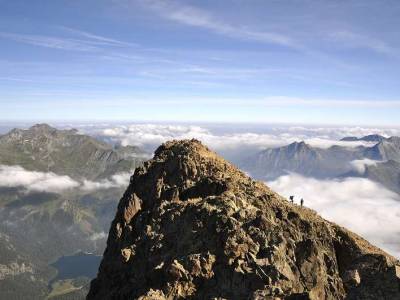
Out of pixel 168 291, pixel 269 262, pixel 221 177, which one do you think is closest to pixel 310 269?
pixel 269 262

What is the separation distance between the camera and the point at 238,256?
5631cm

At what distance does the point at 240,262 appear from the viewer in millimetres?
54812

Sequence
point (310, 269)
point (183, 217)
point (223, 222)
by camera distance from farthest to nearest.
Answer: point (183, 217), point (223, 222), point (310, 269)

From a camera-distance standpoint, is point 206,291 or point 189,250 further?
point 189,250

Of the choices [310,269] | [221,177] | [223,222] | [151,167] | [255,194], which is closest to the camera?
[310,269]

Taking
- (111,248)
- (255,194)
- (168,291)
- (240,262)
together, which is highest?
(255,194)

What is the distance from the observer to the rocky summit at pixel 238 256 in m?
53.2

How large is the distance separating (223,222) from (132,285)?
52.9 ft

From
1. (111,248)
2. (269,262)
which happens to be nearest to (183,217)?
(269,262)

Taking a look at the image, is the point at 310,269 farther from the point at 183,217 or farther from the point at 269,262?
the point at 183,217

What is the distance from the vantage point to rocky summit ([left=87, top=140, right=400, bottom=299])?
2096 inches

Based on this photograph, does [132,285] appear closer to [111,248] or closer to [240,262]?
[240,262]

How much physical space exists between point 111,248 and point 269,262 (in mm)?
42742

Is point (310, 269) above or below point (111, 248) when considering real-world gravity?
above
